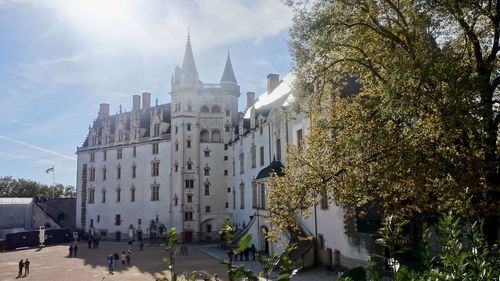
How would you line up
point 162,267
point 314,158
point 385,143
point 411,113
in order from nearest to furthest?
point 411,113 → point 385,143 → point 314,158 → point 162,267

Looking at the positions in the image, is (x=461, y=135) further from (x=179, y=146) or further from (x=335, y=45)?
(x=179, y=146)

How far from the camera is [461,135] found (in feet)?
40.1

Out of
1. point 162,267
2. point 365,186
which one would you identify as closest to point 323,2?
point 365,186

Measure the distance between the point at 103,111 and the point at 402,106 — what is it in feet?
219

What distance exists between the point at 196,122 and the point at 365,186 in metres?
43.1

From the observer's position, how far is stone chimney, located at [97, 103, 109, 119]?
71.2 metres

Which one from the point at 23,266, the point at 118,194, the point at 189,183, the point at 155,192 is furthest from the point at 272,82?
the point at 23,266

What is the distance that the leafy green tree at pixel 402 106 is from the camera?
11.8 metres

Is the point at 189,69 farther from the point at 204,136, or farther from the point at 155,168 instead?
the point at 155,168

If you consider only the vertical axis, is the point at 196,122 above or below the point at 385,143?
above

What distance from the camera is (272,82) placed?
2000 inches

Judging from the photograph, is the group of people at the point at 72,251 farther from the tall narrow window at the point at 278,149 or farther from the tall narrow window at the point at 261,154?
the tall narrow window at the point at 278,149

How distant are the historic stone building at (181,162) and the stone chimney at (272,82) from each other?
0.12 meters

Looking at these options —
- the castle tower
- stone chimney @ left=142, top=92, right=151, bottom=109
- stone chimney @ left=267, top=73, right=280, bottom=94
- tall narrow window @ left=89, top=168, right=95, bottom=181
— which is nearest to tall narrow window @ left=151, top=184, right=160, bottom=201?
the castle tower
